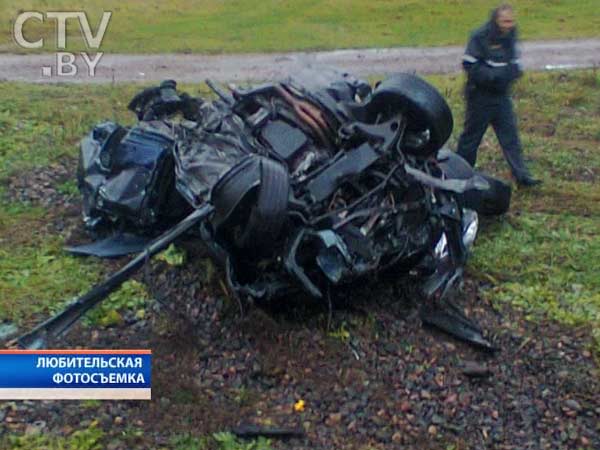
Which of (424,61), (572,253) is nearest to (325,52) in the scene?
(424,61)

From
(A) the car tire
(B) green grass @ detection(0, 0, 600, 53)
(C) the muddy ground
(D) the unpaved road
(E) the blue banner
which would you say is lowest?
(B) green grass @ detection(0, 0, 600, 53)

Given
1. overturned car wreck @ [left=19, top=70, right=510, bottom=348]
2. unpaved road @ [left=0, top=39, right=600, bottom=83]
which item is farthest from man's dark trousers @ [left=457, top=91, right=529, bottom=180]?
unpaved road @ [left=0, top=39, right=600, bottom=83]

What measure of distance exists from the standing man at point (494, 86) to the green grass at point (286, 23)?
29.5ft

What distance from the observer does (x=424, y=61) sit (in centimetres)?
1644

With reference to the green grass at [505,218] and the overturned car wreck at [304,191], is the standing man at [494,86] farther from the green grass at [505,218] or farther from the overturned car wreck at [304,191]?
the overturned car wreck at [304,191]

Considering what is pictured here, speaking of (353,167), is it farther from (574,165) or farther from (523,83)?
(523,83)

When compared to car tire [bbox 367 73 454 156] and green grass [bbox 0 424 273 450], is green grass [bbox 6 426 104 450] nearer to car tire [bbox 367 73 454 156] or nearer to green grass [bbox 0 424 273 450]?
green grass [bbox 0 424 273 450]

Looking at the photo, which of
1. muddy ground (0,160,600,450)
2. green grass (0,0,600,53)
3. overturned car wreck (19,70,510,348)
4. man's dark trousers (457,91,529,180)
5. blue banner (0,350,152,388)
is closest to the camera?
blue banner (0,350,152,388)

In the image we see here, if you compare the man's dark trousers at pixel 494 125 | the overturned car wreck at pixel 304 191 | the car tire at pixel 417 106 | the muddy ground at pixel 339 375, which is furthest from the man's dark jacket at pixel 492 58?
the muddy ground at pixel 339 375

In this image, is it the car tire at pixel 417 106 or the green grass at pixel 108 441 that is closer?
the green grass at pixel 108 441
